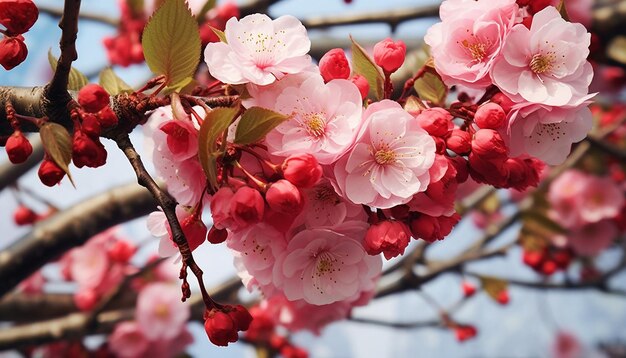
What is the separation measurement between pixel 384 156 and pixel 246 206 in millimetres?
142

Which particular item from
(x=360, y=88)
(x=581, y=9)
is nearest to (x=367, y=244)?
(x=360, y=88)

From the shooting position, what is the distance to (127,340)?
65.1 inches

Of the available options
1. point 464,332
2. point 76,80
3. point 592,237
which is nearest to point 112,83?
point 76,80

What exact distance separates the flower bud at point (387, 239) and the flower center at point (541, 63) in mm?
195

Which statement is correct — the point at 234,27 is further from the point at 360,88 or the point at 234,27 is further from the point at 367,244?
the point at 367,244

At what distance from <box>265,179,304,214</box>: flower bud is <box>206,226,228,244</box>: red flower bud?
7 centimetres

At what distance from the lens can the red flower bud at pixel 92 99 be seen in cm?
53

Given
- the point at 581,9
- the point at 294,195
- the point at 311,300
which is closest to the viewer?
the point at 294,195

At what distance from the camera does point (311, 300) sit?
0.61 m

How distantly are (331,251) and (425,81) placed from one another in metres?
0.21

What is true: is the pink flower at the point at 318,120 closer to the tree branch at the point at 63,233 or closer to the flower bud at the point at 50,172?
the flower bud at the point at 50,172

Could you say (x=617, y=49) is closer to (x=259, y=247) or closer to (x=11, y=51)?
(x=259, y=247)

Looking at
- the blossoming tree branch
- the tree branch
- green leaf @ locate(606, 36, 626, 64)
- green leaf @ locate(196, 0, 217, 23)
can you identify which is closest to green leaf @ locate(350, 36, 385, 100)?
the blossoming tree branch

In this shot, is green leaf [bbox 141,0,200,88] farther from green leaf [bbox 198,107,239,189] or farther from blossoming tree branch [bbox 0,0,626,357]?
green leaf [bbox 198,107,239,189]
